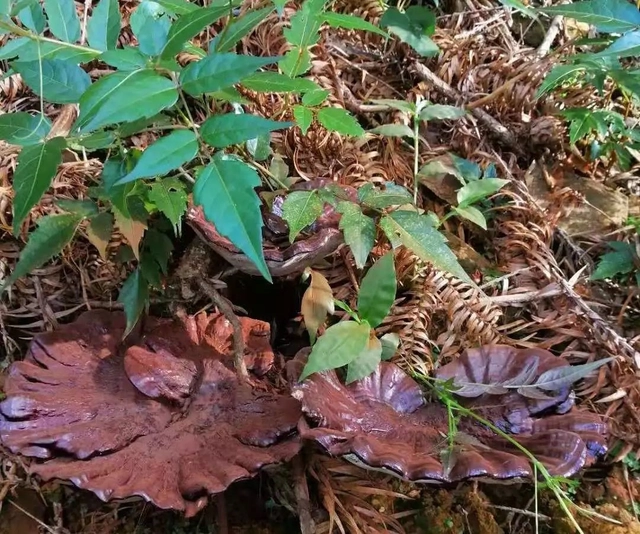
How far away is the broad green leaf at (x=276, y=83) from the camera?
135cm

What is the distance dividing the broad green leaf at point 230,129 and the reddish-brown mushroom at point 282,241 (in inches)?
19.7

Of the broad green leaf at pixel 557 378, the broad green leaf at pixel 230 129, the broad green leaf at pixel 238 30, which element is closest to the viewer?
the broad green leaf at pixel 230 129

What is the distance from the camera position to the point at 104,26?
1.49 meters

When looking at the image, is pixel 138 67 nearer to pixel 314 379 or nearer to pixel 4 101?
pixel 314 379

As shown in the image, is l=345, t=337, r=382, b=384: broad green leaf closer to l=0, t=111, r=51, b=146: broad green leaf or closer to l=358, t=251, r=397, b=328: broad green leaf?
l=358, t=251, r=397, b=328: broad green leaf

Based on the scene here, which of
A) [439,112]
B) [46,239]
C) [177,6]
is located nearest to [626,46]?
[439,112]

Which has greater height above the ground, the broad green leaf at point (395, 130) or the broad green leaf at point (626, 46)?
the broad green leaf at point (626, 46)

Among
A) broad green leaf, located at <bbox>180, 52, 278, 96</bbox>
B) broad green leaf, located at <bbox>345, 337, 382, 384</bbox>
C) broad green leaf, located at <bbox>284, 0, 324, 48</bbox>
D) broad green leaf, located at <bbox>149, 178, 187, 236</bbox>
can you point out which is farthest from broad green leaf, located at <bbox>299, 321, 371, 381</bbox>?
broad green leaf, located at <bbox>284, 0, 324, 48</bbox>

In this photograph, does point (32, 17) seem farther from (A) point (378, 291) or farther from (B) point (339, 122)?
(A) point (378, 291)

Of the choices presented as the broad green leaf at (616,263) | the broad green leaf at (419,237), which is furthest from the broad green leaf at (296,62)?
the broad green leaf at (616,263)

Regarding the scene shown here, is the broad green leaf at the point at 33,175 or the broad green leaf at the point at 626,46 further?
the broad green leaf at the point at 626,46

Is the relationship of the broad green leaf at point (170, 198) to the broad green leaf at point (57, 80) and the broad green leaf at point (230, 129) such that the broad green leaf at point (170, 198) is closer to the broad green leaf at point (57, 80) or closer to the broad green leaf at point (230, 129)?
the broad green leaf at point (57, 80)

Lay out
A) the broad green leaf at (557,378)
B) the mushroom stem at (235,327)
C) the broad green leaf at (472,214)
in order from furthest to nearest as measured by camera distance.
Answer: the broad green leaf at (472,214) → the mushroom stem at (235,327) → the broad green leaf at (557,378)

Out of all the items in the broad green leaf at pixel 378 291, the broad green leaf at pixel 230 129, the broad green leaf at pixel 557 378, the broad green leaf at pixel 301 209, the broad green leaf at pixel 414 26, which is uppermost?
the broad green leaf at pixel 230 129
